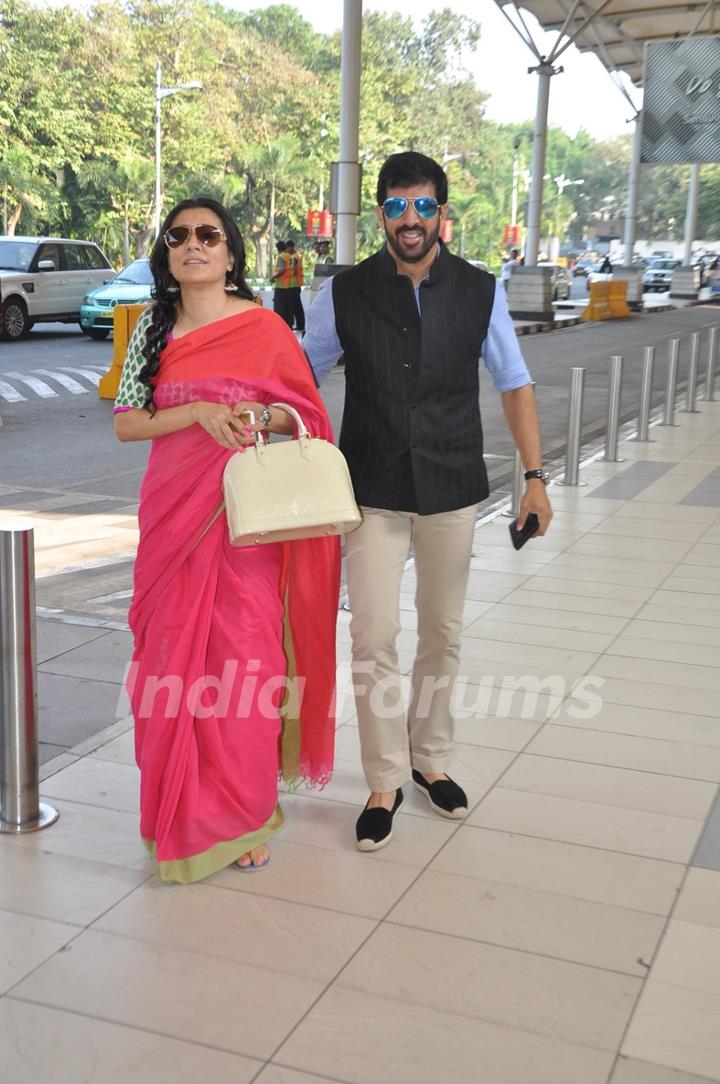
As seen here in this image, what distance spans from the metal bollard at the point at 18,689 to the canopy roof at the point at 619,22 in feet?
84.5

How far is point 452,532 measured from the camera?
13.1 ft

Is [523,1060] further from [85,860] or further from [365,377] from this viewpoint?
[365,377]

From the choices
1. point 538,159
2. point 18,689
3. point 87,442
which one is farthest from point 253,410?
point 538,159

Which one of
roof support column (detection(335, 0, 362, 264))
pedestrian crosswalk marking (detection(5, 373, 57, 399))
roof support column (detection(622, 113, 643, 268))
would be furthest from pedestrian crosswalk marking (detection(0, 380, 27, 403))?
roof support column (detection(622, 113, 643, 268))

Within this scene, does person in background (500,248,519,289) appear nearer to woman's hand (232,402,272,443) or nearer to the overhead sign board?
the overhead sign board

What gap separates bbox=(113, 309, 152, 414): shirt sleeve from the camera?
12.3 feet

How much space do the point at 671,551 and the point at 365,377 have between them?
470cm

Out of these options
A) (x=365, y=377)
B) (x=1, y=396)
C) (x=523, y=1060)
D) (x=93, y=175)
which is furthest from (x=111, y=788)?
(x=93, y=175)

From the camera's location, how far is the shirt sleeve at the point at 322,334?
155 inches

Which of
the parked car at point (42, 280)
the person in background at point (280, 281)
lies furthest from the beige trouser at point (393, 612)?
the person in background at point (280, 281)

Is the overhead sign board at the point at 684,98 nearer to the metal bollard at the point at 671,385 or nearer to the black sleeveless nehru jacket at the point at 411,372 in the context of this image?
the metal bollard at the point at 671,385

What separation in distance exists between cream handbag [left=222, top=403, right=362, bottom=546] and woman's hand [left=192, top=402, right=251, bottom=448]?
0.13ft

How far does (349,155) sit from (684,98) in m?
9.96

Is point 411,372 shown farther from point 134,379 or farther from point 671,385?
point 671,385
